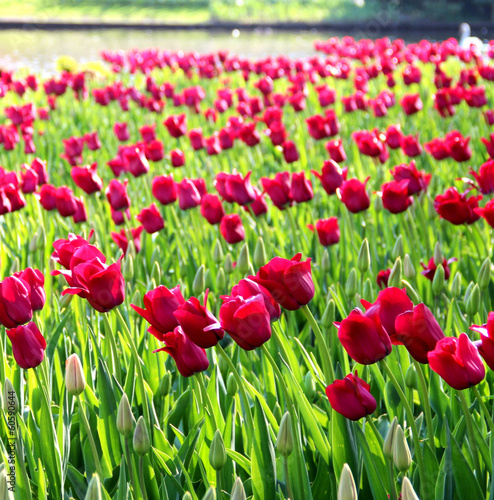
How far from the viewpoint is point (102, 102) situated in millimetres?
5828

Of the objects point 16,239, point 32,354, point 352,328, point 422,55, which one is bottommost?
point 16,239

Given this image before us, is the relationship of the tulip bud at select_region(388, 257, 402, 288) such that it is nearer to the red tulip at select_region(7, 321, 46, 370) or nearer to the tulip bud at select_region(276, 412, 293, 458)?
the tulip bud at select_region(276, 412, 293, 458)

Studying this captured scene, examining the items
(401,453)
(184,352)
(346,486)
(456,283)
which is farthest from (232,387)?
(456,283)

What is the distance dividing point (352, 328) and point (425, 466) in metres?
0.36

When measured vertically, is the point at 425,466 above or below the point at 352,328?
below

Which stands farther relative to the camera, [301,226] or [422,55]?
[422,55]

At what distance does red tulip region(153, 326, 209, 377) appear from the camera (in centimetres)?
124

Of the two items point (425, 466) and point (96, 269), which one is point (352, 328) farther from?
point (96, 269)

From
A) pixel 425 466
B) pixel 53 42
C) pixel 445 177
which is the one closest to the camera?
pixel 425 466

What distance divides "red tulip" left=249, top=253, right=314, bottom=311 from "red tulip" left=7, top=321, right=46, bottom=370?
0.46 meters

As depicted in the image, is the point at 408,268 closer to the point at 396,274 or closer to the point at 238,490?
the point at 396,274

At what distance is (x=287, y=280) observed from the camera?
1229 mm

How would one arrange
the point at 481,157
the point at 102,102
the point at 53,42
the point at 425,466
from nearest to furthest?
the point at 425,466 → the point at 481,157 → the point at 102,102 → the point at 53,42

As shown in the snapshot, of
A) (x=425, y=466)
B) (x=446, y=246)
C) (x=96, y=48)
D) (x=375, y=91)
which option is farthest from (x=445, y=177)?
(x=96, y=48)
